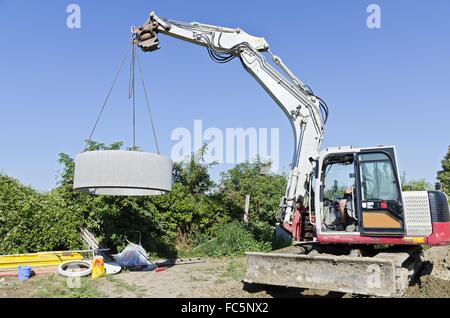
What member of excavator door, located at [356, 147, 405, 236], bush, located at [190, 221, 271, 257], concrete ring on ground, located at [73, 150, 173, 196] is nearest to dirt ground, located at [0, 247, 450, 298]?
excavator door, located at [356, 147, 405, 236]

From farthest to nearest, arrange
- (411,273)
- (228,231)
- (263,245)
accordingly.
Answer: (228,231)
(263,245)
(411,273)

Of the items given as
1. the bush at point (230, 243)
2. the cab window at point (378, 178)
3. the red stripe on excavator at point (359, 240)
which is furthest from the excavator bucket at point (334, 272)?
the bush at point (230, 243)

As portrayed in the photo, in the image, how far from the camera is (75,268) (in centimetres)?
903

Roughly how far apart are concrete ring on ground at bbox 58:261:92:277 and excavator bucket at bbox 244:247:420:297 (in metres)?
3.76

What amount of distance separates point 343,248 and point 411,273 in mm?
1135

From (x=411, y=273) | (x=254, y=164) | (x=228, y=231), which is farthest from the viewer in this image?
(x=254, y=164)

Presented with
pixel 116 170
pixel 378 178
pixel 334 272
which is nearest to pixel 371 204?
pixel 378 178

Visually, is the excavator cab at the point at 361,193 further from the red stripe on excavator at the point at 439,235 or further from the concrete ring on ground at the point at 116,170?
the concrete ring on ground at the point at 116,170

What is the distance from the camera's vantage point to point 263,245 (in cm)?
1200

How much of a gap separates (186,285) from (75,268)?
2822 mm

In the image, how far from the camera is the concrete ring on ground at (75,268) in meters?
8.21

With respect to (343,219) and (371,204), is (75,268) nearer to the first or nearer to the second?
(343,219)

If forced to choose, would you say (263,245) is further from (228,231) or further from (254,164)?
(254,164)
